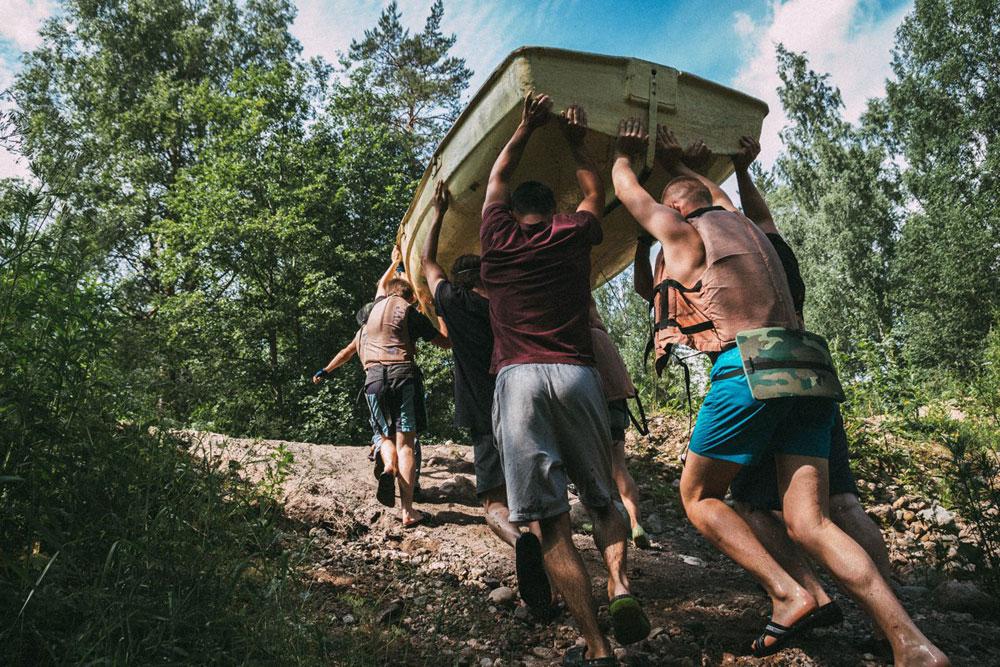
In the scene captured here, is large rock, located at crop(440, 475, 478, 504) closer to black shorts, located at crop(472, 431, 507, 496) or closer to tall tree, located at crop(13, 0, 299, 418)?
black shorts, located at crop(472, 431, 507, 496)

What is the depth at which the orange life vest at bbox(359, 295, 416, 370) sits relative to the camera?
15.3ft

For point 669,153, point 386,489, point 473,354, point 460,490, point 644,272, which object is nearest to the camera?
point 669,153

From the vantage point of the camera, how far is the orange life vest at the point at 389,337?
467 cm

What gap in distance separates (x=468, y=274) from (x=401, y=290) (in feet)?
5.29

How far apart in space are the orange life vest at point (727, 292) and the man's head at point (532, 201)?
0.62m

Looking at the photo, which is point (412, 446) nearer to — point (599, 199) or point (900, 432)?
point (599, 199)

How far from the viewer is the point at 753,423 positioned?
6.82 ft

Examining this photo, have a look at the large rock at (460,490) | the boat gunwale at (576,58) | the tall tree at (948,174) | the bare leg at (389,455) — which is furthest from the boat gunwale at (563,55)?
the tall tree at (948,174)

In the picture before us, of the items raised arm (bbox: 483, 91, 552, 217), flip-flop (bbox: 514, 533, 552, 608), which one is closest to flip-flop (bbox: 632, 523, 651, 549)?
flip-flop (bbox: 514, 533, 552, 608)

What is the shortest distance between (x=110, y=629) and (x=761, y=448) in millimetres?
2089

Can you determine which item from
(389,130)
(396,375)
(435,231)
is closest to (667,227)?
(435,231)

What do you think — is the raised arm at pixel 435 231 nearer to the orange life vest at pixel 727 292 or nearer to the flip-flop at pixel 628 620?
the orange life vest at pixel 727 292

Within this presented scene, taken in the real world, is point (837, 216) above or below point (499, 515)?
above

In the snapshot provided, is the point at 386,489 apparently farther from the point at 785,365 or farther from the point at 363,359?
the point at 785,365
